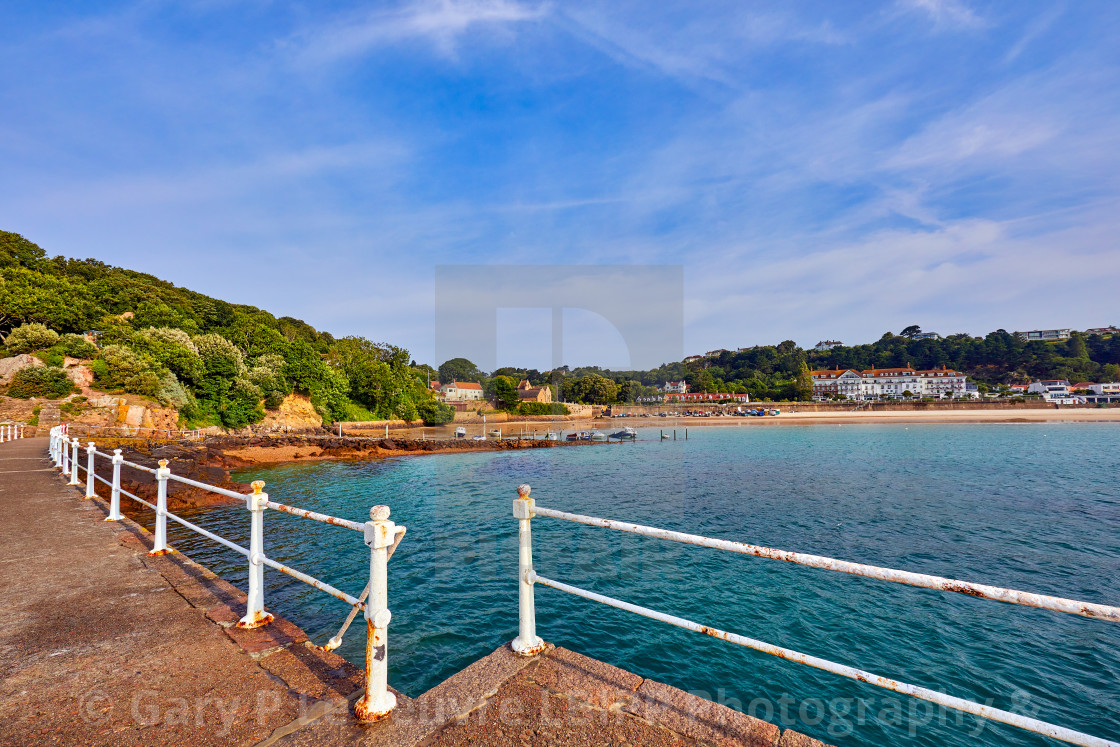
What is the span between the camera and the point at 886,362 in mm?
157625

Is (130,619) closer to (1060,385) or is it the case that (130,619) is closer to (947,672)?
(947,672)

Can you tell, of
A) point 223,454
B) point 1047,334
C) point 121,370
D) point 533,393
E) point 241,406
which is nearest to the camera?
point 223,454

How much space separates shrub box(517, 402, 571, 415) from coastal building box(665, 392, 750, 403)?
92.0ft

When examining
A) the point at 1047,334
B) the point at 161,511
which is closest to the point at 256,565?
the point at 161,511

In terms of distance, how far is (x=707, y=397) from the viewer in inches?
4653

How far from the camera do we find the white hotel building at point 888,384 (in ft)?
419

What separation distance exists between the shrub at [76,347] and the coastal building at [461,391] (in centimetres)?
5243

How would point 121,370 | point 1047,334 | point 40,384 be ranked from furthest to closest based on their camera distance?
1. point 1047,334
2. point 121,370
3. point 40,384

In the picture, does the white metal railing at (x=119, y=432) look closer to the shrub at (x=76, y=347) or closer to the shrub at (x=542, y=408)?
the shrub at (x=76, y=347)

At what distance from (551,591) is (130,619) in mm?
7191

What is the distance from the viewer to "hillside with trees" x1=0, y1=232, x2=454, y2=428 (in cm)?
3612

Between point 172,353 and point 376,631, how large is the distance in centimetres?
5071

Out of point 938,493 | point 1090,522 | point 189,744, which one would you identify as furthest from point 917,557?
point 189,744

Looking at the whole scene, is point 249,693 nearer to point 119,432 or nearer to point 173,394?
point 119,432
